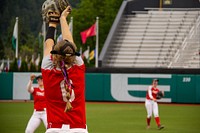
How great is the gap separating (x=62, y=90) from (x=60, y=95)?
61 millimetres

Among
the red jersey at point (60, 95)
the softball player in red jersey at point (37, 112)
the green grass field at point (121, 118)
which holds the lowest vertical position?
the green grass field at point (121, 118)

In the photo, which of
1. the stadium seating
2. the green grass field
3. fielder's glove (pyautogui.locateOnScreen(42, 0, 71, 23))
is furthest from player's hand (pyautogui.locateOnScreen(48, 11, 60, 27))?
the stadium seating

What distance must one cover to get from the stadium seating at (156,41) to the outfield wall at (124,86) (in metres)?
9.49

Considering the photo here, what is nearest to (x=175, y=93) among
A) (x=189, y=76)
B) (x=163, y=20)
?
(x=189, y=76)

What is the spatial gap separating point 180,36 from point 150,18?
4145mm

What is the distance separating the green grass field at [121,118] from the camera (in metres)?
23.6

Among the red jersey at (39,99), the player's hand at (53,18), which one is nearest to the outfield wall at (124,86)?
the red jersey at (39,99)

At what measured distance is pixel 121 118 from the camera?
2914cm

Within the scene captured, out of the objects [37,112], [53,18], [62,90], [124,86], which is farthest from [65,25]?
[124,86]

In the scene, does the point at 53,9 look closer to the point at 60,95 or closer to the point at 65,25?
the point at 65,25

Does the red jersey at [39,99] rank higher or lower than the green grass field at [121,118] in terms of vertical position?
higher

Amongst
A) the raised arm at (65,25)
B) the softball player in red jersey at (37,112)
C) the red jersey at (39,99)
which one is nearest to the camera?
the raised arm at (65,25)

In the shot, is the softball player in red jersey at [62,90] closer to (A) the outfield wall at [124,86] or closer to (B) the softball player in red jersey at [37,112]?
(B) the softball player in red jersey at [37,112]

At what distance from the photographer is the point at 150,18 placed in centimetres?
5694
